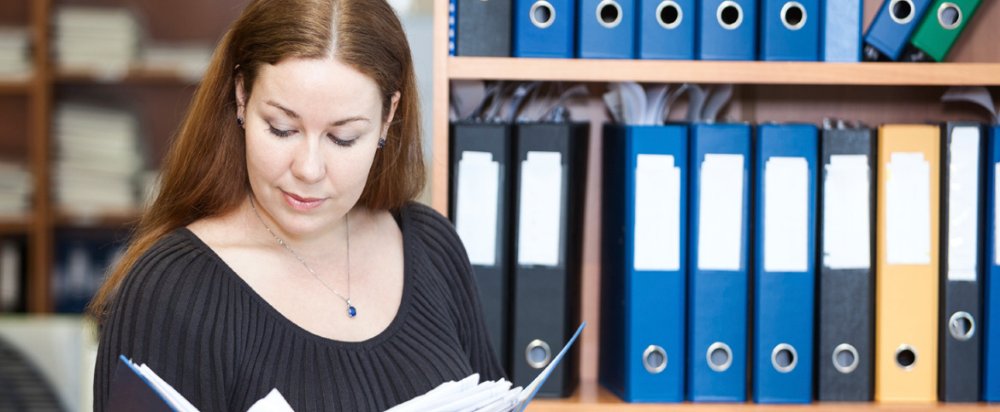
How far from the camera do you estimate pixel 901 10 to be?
5.66 ft

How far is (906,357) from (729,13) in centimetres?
57

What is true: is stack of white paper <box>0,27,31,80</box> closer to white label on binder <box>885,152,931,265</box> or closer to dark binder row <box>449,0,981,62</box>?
dark binder row <box>449,0,981,62</box>

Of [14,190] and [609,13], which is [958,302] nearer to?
[609,13]

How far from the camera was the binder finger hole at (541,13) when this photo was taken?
168cm

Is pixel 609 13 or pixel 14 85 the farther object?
pixel 14 85

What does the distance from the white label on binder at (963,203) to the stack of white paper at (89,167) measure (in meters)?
2.37

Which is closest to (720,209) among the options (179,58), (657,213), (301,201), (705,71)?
(657,213)

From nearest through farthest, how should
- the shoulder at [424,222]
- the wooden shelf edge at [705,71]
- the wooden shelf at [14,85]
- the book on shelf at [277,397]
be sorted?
the book on shelf at [277,397] → the shoulder at [424,222] → the wooden shelf edge at [705,71] → the wooden shelf at [14,85]

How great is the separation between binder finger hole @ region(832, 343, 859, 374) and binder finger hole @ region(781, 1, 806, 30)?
470 millimetres

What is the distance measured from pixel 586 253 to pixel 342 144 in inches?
31.4

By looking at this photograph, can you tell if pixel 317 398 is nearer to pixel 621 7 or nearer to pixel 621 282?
pixel 621 282

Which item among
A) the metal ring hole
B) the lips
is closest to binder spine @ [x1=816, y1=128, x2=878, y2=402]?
the metal ring hole

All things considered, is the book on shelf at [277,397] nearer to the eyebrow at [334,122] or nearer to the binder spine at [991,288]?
the eyebrow at [334,122]

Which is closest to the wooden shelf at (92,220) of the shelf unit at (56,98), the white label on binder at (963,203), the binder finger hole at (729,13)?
the shelf unit at (56,98)
